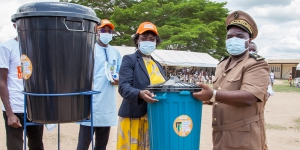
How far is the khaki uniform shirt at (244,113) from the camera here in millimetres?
2156

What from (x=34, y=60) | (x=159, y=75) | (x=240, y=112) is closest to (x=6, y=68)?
(x=34, y=60)

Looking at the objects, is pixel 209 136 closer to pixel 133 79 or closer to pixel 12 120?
pixel 133 79

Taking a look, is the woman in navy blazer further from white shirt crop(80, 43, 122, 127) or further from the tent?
the tent

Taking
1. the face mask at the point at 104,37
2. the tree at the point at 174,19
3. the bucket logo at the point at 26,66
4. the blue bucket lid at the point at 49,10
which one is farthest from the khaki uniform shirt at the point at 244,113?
the tree at the point at 174,19

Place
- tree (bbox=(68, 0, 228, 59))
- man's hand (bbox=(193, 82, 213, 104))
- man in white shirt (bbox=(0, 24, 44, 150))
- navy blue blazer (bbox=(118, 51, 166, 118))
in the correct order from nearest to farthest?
man's hand (bbox=(193, 82, 213, 104)) < navy blue blazer (bbox=(118, 51, 166, 118)) < man in white shirt (bbox=(0, 24, 44, 150)) < tree (bbox=(68, 0, 228, 59))

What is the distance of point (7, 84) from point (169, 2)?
23075 millimetres

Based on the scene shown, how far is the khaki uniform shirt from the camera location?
2156 mm

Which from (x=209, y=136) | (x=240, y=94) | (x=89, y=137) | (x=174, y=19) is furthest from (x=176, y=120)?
(x=174, y=19)

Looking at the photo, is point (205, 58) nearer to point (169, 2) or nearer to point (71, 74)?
point (169, 2)

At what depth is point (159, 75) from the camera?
2809 millimetres

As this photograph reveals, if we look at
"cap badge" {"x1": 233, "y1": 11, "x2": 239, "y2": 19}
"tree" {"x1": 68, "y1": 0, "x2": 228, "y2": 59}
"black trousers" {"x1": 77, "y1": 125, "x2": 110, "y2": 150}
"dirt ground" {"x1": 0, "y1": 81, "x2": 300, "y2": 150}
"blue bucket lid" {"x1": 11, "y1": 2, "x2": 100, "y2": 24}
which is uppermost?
"tree" {"x1": 68, "y1": 0, "x2": 228, "y2": 59}

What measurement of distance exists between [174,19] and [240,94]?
2253 cm

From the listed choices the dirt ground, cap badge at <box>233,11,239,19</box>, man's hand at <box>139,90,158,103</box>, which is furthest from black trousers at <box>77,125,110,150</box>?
cap badge at <box>233,11,239,19</box>

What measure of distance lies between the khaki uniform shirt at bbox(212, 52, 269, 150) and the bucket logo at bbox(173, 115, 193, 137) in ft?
1.29
